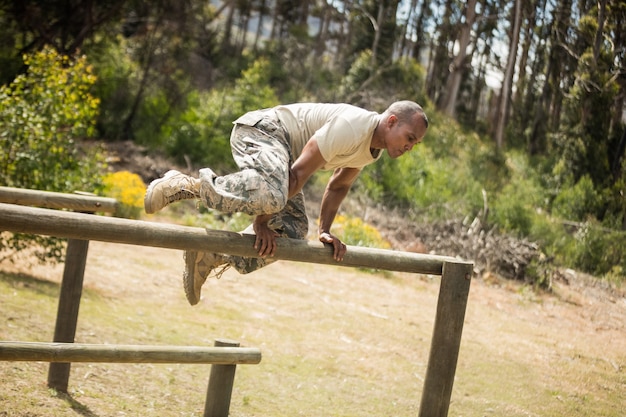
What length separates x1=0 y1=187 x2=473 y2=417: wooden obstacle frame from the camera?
2.62 meters

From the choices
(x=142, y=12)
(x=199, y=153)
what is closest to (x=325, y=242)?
(x=199, y=153)

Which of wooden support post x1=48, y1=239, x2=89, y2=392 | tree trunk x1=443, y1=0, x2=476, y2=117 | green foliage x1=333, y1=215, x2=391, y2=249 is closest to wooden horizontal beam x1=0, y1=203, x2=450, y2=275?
wooden support post x1=48, y1=239, x2=89, y2=392

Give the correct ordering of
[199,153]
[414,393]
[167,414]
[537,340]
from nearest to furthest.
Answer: [167,414], [414,393], [537,340], [199,153]

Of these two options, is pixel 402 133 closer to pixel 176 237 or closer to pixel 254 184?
pixel 254 184

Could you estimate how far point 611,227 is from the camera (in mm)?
10258

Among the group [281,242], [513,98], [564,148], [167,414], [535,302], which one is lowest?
[167,414]

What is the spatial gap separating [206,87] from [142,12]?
209 inches

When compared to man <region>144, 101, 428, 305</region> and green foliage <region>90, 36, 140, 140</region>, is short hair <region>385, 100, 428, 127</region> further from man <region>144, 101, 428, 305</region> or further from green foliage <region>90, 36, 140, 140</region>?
green foliage <region>90, 36, 140, 140</region>

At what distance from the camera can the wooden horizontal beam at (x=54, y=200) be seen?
4.18 metres

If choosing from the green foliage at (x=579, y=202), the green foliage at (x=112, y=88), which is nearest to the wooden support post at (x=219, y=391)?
the green foliage at (x=579, y=202)

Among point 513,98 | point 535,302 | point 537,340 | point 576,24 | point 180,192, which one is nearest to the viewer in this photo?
point 180,192

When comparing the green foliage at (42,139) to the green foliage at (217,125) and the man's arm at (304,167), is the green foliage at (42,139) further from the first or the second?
the green foliage at (217,125)

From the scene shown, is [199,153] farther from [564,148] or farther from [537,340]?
[537,340]

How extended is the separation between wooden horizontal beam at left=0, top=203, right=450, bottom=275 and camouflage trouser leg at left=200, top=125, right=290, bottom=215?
201 millimetres
